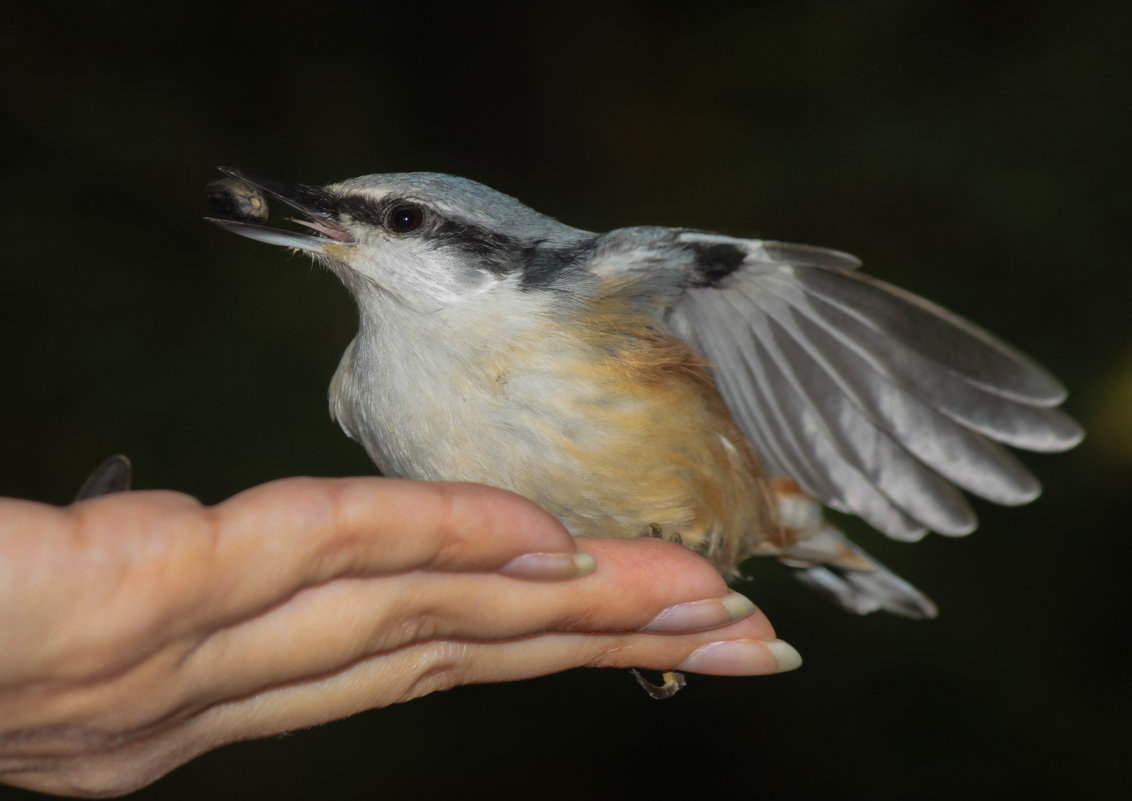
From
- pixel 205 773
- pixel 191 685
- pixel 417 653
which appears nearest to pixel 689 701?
pixel 205 773

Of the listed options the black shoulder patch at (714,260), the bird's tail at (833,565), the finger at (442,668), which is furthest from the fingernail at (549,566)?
the bird's tail at (833,565)

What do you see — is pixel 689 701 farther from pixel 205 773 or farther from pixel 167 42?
pixel 167 42

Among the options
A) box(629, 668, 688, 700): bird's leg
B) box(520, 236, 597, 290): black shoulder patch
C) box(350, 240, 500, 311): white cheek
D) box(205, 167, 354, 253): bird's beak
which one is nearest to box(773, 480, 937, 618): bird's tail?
box(629, 668, 688, 700): bird's leg

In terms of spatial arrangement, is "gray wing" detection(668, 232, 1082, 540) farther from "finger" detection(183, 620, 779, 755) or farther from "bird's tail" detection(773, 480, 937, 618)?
"finger" detection(183, 620, 779, 755)

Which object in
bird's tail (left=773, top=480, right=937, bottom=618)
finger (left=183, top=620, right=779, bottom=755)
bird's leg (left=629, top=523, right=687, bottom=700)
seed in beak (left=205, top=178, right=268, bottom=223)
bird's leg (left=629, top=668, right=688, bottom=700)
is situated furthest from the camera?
bird's tail (left=773, top=480, right=937, bottom=618)

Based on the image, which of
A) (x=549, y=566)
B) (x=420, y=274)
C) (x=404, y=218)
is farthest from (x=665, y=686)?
(x=404, y=218)
